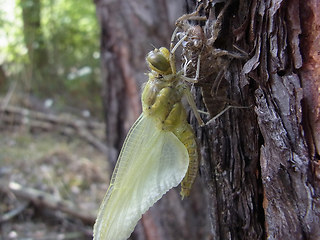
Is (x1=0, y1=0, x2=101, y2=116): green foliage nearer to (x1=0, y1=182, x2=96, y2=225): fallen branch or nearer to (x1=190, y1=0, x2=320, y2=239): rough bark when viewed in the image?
(x1=0, y1=182, x2=96, y2=225): fallen branch

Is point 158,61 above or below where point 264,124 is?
above

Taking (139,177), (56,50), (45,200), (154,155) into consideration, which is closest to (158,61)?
(154,155)

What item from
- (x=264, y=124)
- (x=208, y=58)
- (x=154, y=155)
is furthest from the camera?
(x=154, y=155)

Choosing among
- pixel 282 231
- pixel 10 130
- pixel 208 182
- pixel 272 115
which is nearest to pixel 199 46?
pixel 272 115

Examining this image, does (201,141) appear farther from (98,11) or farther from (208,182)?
(98,11)

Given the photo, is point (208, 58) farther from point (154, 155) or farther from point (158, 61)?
point (154, 155)

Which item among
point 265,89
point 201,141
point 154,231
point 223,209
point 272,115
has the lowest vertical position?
point 154,231

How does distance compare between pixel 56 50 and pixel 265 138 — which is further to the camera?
pixel 56 50

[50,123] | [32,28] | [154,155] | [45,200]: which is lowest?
[45,200]

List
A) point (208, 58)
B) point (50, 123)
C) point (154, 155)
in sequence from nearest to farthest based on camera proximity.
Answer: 1. point (208, 58)
2. point (154, 155)
3. point (50, 123)
